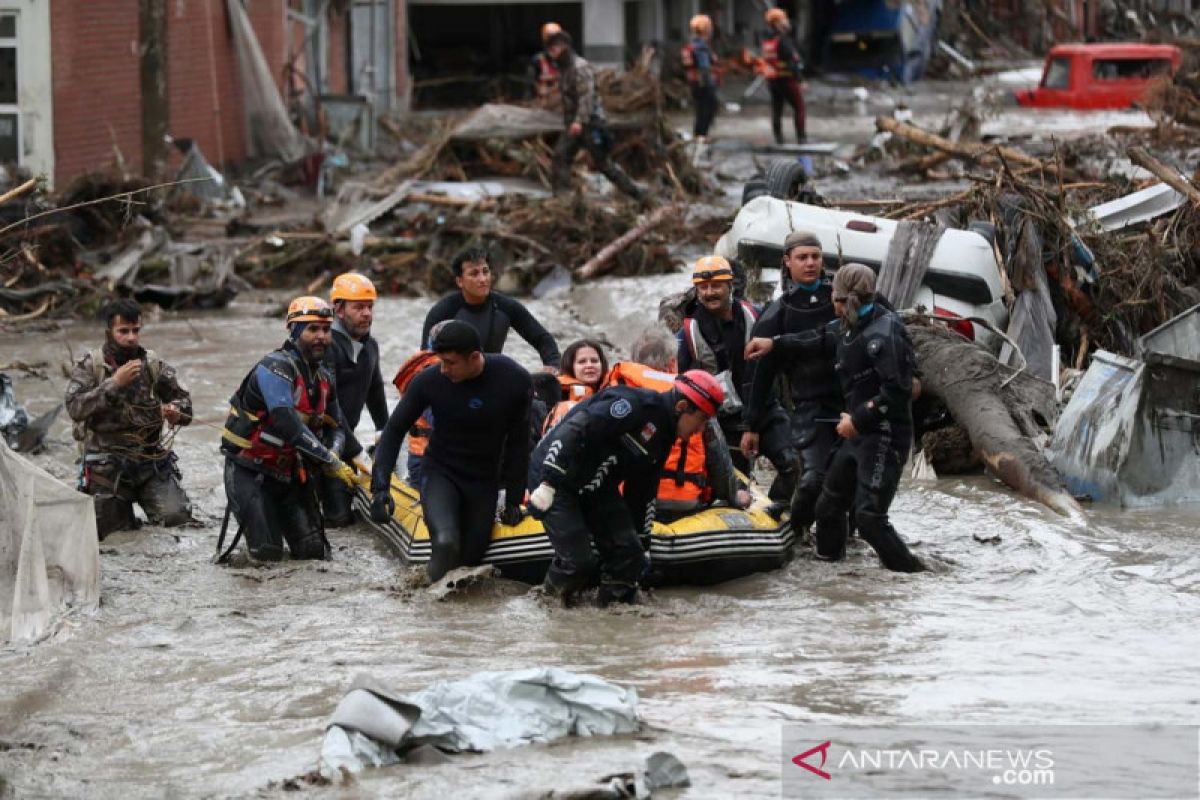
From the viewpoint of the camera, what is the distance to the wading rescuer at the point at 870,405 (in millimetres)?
9188

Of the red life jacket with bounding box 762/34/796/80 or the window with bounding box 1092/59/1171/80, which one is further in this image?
the window with bounding box 1092/59/1171/80

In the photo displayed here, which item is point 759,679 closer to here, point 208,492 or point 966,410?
point 966,410

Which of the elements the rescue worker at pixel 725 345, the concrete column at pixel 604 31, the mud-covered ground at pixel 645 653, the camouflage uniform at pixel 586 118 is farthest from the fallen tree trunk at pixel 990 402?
the concrete column at pixel 604 31

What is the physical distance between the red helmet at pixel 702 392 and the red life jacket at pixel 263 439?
248 cm

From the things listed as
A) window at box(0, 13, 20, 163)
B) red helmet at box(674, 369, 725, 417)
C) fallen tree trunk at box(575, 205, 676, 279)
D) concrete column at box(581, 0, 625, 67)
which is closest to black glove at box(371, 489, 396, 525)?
red helmet at box(674, 369, 725, 417)

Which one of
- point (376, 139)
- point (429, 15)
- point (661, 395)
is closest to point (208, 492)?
point (661, 395)

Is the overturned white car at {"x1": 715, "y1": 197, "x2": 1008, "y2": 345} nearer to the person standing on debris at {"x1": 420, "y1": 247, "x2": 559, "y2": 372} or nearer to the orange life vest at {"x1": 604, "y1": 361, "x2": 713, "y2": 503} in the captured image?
the person standing on debris at {"x1": 420, "y1": 247, "x2": 559, "y2": 372}

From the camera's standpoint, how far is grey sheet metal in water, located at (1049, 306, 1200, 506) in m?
10.9

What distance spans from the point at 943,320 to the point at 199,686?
6.45 metres

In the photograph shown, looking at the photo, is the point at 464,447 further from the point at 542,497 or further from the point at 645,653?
the point at 645,653

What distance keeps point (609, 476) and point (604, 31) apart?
92.8 ft

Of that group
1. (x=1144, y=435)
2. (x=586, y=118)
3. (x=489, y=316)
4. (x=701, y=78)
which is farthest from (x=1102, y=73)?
(x=489, y=316)

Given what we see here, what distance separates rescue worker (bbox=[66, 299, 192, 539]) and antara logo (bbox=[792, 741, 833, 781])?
15.6 feet

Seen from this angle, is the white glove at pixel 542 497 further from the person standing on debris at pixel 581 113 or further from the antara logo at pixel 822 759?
the person standing on debris at pixel 581 113
